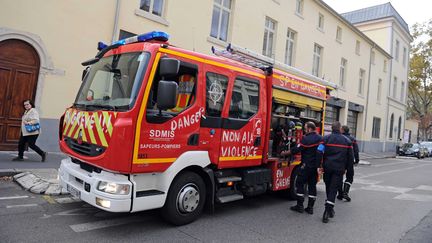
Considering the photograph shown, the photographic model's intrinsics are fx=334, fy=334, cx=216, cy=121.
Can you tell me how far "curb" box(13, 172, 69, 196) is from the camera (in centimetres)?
602

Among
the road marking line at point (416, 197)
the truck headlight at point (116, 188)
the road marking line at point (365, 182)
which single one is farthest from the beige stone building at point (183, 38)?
the road marking line at point (416, 197)

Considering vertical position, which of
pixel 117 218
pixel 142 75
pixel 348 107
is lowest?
pixel 117 218

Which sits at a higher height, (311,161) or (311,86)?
(311,86)

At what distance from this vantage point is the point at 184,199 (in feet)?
15.8

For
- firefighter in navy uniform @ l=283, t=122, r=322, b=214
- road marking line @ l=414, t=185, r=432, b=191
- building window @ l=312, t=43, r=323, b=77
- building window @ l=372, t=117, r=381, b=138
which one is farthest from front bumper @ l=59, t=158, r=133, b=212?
building window @ l=372, t=117, r=381, b=138

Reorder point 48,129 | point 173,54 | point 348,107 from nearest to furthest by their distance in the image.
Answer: point 173,54 → point 48,129 → point 348,107

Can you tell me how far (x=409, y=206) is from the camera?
7605mm

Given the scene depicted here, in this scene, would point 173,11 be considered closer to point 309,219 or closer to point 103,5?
point 103,5

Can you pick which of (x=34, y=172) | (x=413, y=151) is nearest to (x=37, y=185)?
(x=34, y=172)

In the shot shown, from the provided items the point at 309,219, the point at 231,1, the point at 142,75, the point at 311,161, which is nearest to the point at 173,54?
the point at 142,75

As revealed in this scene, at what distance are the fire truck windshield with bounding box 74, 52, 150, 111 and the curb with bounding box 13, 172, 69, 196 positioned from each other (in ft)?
6.36

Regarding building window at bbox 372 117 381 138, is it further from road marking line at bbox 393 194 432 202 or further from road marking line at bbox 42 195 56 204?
road marking line at bbox 42 195 56 204

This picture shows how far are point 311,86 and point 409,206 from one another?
3.52 metres

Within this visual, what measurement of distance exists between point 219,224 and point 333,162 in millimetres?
2416
